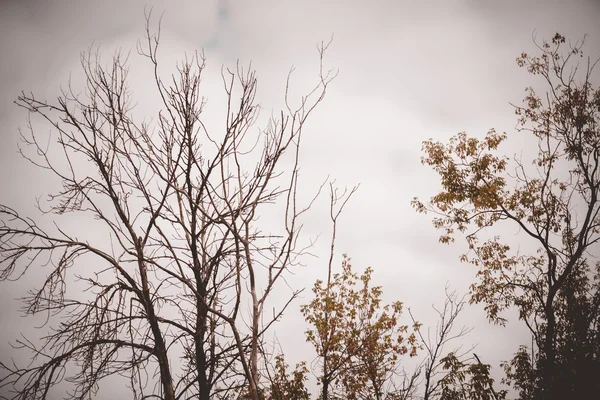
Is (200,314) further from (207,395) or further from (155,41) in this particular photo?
(155,41)

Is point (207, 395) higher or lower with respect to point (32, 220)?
lower

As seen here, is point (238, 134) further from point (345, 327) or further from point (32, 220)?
point (345, 327)

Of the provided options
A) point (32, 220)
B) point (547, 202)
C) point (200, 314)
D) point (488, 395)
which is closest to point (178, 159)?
point (200, 314)

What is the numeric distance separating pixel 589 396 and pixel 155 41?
9592mm

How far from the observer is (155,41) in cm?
343

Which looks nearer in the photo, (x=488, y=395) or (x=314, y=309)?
(x=488, y=395)

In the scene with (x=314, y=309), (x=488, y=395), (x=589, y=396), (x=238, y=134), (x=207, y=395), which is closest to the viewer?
(x=238, y=134)

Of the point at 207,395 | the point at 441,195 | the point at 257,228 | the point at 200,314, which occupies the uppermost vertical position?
the point at 441,195

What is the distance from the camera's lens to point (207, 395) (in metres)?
4.88

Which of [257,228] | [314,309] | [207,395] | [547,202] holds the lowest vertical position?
[207,395]

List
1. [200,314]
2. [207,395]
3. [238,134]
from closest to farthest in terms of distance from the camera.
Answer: [238,134] < [200,314] < [207,395]

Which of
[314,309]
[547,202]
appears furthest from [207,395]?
[547,202]

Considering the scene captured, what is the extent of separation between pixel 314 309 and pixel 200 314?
6.97m

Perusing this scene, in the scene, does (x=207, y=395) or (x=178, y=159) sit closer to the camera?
(x=178, y=159)
